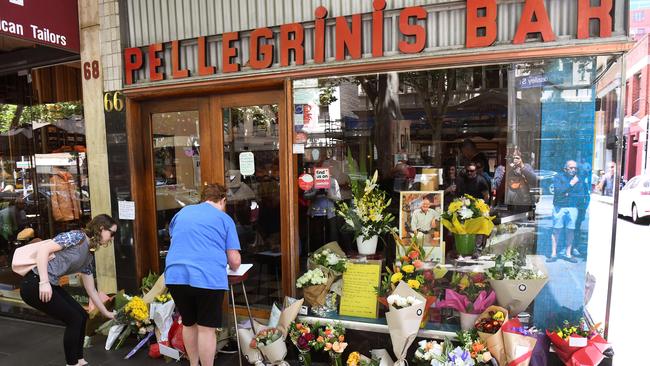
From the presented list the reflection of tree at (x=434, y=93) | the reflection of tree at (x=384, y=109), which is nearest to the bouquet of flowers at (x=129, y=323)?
the reflection of tree at (x=384, y=109)

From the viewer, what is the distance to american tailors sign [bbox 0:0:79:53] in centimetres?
390

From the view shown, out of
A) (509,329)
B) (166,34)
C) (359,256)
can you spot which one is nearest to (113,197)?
(166,34)

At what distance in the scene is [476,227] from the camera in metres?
3.82

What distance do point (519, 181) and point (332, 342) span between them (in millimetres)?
2207

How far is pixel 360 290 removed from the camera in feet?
12.8

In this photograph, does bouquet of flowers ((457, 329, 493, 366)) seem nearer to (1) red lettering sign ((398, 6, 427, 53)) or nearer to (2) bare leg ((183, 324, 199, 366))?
(2) bare leg ((183, 324, 199, 366))

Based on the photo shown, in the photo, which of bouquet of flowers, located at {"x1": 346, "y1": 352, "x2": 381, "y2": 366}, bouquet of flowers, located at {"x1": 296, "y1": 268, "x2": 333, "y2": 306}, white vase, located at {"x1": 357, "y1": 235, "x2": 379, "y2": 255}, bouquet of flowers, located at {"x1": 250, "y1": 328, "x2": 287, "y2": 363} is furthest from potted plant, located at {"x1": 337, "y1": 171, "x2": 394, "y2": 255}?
bouquet of flowers, located at {"x1": 250, "y1": 328, "x2": 287, "y2": 363}

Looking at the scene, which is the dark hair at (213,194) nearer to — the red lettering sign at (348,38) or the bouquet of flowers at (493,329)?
the red lettering sign at (348,38)

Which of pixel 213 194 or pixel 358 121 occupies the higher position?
pixel 358 121

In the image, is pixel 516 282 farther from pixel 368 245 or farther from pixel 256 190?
pixel 256 190

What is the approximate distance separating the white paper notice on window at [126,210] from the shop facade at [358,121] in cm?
3

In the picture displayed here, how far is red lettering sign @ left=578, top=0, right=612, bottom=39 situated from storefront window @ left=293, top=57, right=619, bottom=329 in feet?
0.65

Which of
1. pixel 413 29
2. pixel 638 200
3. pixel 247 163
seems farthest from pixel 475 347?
pixel 638 200

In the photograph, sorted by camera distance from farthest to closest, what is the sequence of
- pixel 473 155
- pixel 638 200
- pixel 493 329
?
pixel 638 200 → pixel 473 155 → pixel 493 329
